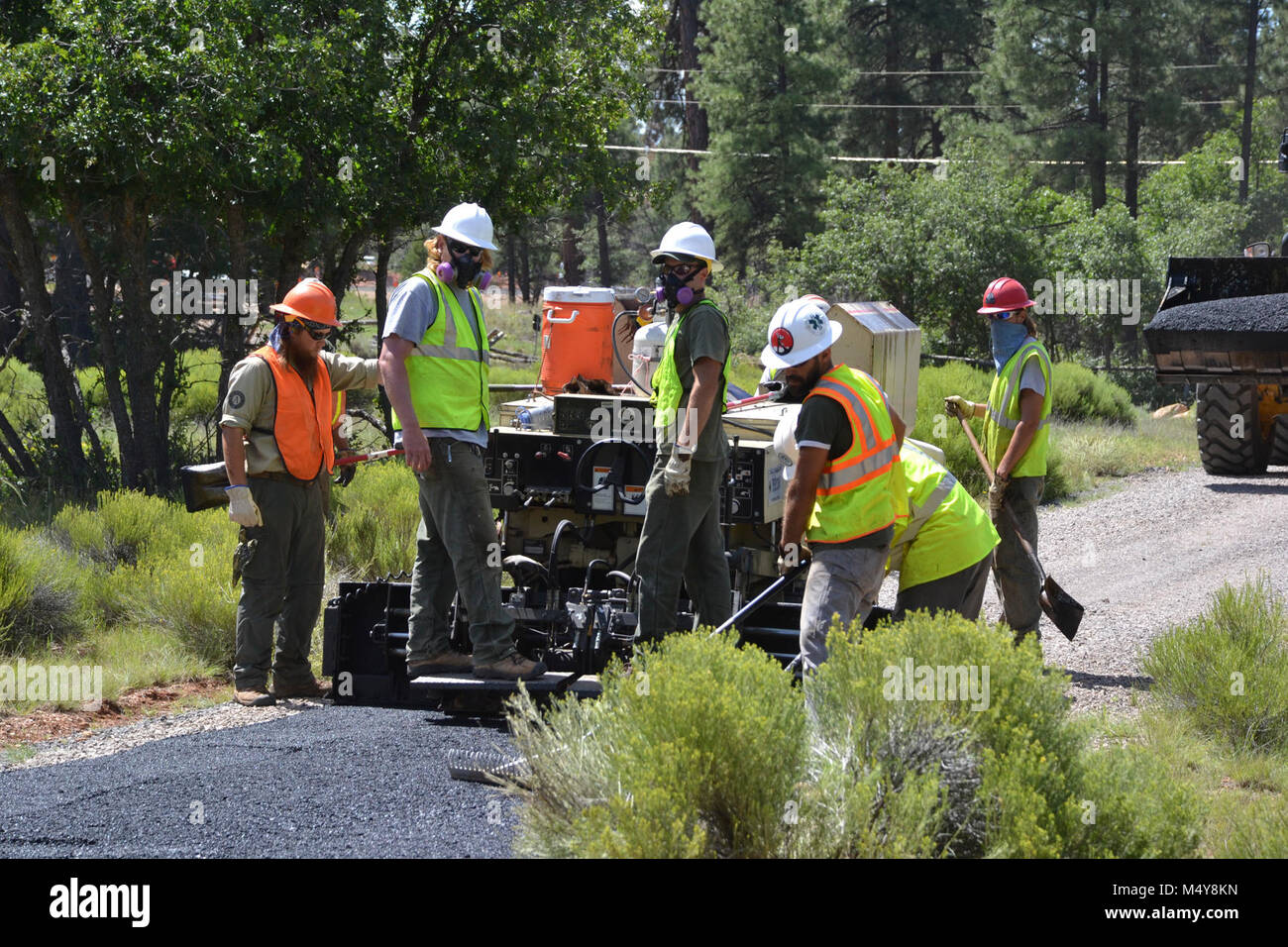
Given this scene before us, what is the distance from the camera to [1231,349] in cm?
1196

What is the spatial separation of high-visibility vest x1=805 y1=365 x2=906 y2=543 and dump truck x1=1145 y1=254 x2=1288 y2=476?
759 cm

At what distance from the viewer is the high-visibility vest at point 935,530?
592 cm

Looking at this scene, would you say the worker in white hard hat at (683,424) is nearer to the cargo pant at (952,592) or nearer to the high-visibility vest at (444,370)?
the high-visibility vest at (444,370)

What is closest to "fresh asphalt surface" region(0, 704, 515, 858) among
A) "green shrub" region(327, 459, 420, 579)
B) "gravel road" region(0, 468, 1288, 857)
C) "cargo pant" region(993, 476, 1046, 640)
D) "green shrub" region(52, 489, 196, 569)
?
"gravel road" region(0, 468, 1288, 857)

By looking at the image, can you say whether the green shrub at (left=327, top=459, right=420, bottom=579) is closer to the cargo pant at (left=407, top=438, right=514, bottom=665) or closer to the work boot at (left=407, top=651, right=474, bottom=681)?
the work boot at (left=407, top=651, right=474, bottom=681)

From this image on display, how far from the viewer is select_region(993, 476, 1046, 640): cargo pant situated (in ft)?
24.5

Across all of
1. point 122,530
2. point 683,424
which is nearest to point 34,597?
point 122,530

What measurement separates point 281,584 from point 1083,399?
15676 mm

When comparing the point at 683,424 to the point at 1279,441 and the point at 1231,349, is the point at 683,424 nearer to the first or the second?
the point at 1231,349

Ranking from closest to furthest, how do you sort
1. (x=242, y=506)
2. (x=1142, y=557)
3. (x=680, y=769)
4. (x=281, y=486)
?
(x=680, y=769) < (x=242, y=506) < (x=281, y=486) < (x=1142, y=557)

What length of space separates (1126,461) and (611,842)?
14582mm

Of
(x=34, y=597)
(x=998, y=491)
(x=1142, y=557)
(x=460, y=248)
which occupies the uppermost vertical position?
(x=460, y=248)

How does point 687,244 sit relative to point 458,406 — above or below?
above
